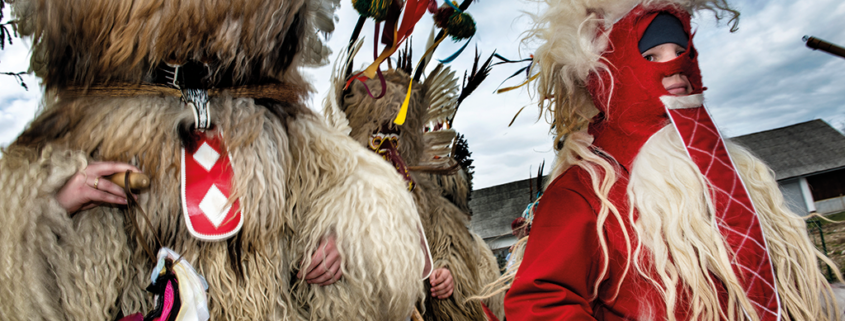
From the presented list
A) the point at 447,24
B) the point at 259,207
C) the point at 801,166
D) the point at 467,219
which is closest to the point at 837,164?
the point at 801,166

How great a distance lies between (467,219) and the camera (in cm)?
222

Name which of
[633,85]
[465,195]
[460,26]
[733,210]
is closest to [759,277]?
[733,210]

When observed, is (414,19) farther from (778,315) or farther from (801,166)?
(801,166)

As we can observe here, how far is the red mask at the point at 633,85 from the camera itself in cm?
93

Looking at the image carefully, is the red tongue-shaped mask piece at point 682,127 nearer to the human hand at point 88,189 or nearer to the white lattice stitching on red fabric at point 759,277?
the white lattice stitching on red fabric at point 759,277

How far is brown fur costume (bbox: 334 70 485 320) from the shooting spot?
73.9 inches

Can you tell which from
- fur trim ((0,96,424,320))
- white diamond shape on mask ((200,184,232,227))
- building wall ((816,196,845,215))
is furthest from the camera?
building wall ((816,196,845,215))

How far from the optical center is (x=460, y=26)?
1537 mm

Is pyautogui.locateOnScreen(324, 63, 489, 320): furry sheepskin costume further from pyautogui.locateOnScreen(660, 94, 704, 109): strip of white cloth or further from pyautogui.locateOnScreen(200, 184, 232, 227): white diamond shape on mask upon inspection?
pyautogui.locateOnScreen(660, 94, 704, 109): strip of white cloth

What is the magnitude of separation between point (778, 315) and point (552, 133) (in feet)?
2.23

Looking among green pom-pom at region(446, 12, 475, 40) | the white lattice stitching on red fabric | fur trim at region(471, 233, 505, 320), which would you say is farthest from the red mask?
fur trim at region(471, 233, 505, 320)

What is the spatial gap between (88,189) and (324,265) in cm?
47

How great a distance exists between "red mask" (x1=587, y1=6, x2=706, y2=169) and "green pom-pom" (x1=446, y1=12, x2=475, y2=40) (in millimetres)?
638

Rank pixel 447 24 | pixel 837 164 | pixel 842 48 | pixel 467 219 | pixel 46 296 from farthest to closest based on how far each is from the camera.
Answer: pixel 837 164 < pixel 467 219 < pixel 447 24 < pixel 842 48 < pixel 46 296
